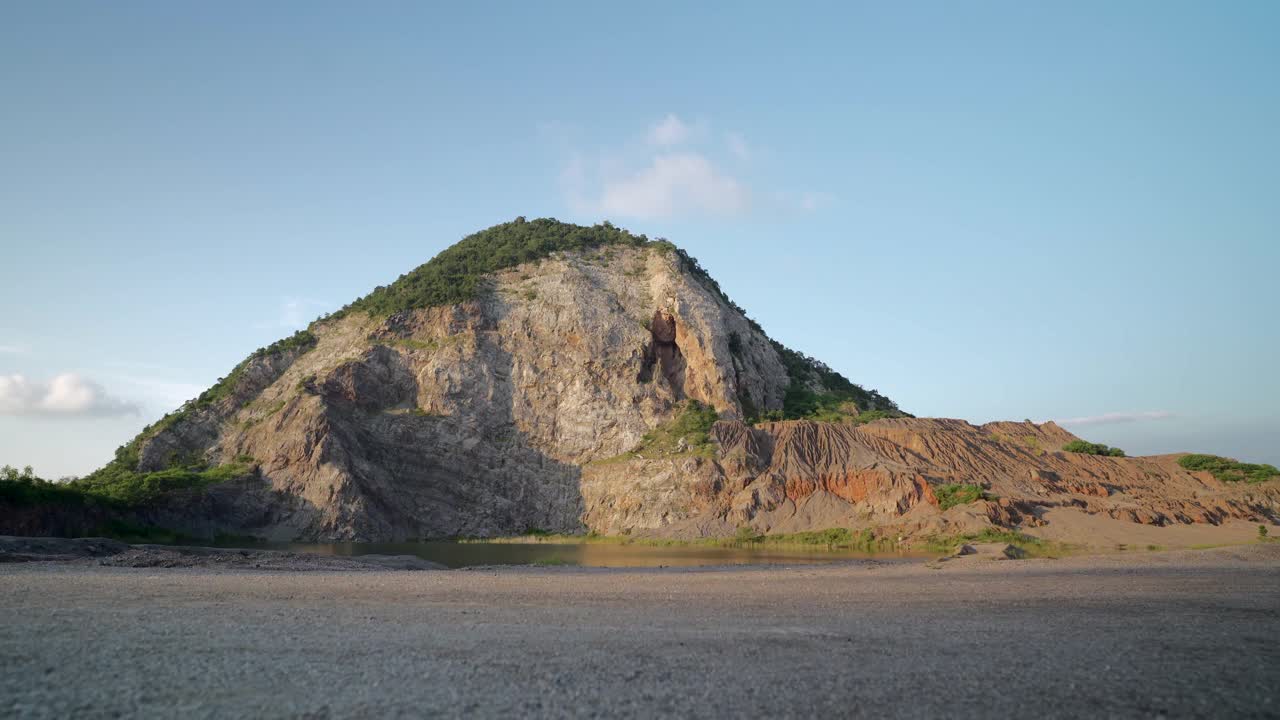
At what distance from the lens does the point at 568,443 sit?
60938mm

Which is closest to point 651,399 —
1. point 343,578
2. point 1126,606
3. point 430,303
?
point 430,303

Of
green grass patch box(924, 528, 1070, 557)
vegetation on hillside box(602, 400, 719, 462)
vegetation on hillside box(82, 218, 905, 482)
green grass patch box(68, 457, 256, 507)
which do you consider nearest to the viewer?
green grass patch box(924, 528, 1070, 557)

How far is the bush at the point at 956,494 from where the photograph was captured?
1756 inches

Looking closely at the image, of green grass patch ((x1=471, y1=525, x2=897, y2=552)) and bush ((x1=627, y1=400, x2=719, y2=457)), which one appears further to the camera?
bush ((x1=627, y1=400, x2=719, y2=457))

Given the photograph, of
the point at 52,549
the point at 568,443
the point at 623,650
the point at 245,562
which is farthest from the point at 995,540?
the point at 52,549

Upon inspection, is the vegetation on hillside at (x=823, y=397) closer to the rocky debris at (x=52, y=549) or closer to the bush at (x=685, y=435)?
the bush at (x=685, y=435)

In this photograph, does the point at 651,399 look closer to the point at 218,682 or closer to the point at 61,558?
the point at 61,558

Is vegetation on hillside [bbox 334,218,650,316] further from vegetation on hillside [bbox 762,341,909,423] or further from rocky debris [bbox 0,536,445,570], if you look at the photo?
rocky debris [bbox 0,536,445,570]

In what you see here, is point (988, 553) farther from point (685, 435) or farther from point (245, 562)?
point (245, 562)

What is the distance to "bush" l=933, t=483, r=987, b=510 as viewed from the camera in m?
44.6

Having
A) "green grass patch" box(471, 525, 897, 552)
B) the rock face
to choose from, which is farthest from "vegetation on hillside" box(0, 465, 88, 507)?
"green grass patch" box(471, 525, 897, 552)

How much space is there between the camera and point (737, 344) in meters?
71.2

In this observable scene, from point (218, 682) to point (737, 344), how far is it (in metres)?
65.7

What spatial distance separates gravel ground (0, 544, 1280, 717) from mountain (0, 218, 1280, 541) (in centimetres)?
3065
